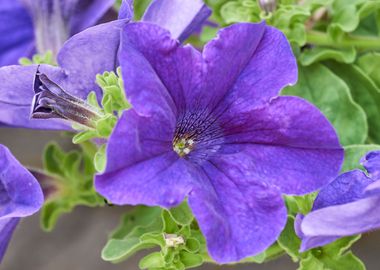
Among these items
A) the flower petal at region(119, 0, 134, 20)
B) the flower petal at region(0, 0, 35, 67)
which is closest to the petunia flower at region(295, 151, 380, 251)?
the flower petal at region(119, 0, 134, 20)

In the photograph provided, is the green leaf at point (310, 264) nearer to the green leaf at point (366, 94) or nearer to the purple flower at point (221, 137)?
the purple flower at point (221, 137)

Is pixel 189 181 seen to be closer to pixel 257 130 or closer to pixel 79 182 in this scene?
pixel 257 130

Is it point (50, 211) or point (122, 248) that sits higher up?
point (122, 248)

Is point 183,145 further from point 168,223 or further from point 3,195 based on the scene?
point 3,195

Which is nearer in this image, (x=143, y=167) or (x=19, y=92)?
(x=143, y=167)

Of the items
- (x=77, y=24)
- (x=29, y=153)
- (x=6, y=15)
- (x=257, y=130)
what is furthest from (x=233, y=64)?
A: (x=29, y=153)

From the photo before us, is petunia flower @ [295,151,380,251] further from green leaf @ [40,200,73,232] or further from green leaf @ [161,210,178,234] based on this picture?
green leaf @ [40,200,73,232]

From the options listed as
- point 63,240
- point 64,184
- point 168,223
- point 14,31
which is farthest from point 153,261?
point 63,240
